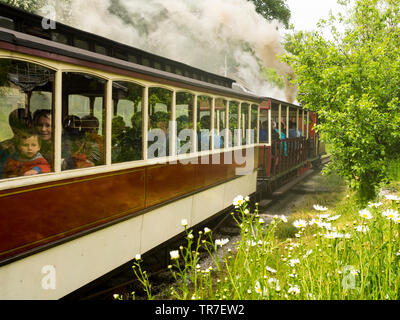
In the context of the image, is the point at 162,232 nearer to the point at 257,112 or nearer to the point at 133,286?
the point at 133,286

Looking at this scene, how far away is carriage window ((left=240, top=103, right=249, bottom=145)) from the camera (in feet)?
28.0

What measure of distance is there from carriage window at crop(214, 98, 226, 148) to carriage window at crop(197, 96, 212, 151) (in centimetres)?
29

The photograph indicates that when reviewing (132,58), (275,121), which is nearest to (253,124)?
(275,121)

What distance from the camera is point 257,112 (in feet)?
31.7

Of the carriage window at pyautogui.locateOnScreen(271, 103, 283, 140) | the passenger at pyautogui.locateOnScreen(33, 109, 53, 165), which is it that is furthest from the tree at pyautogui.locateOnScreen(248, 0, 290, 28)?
the passenger at pyautogui.locateOnScreen(33, 109, 53, 165)

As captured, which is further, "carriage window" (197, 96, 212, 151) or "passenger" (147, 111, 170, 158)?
"carriage window" (197, 96, 212, 151)

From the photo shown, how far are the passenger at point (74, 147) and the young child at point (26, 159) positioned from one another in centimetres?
28

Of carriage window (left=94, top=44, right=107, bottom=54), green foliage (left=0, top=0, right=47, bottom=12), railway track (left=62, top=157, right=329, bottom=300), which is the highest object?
green foliage (left=0, top=0, right=47, bottom=12)

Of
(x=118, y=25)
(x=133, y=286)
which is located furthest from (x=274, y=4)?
(x=133, y=286)

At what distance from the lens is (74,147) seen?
3.89m

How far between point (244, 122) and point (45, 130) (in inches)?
224

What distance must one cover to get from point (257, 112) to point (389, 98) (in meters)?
3.04

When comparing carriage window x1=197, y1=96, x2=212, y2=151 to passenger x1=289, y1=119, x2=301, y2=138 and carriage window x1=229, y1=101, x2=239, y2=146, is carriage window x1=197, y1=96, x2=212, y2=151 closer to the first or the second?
carriage window x1=229, y1=101, x2=239, y2=146

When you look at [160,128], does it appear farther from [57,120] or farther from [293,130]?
[293,130]
